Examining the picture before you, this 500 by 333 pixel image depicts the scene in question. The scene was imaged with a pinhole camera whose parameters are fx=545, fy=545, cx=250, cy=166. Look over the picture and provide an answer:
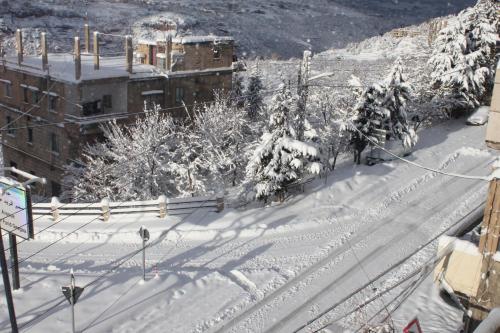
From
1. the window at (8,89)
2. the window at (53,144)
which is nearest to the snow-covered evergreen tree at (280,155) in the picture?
the window at (53,144)

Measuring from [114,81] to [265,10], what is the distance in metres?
122

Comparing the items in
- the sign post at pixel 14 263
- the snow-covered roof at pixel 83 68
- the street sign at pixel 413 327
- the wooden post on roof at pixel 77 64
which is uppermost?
the wooden post on roof at pixel 77 64

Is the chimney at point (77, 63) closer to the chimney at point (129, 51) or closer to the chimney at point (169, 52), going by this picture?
the chimney at point (129, 51)

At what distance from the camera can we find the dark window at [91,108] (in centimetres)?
3315

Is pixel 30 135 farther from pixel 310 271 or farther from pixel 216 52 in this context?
pixel 310 271

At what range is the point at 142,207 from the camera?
21953 mm

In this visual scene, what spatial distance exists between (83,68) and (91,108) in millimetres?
3627

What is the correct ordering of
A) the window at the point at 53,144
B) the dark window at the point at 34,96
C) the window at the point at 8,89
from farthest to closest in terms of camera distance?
the window at the point at 8,89 → the dark window at the point at 34,96 → the window at the point at 53,144

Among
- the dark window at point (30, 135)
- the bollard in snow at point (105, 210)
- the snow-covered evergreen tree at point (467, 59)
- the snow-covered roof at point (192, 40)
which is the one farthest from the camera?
the snow-covered roof at point (192, 40)

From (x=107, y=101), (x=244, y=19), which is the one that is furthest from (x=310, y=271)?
(x=244, y=19)

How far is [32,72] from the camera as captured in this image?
114 feet

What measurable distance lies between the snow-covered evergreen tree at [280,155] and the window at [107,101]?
47.2 feet

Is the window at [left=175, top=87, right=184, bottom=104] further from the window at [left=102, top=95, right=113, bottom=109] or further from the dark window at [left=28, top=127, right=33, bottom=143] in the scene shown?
the dark window at [left=28, top=127, right=33, bottom=143]

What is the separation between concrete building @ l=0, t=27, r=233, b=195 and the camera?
33.0 metres
